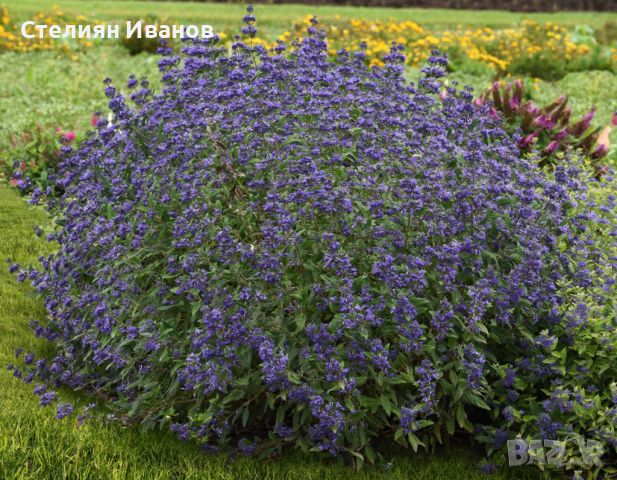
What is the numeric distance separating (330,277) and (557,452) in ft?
4.31

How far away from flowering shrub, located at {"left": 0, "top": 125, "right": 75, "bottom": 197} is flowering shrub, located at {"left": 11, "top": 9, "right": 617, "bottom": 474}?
3.59 metres

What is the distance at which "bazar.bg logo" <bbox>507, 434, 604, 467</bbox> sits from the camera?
3746 millimetres

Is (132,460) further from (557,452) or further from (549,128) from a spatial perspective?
(549,128)

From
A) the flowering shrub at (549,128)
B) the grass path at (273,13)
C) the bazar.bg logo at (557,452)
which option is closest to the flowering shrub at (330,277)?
the bazar.bg logo at (557,452)

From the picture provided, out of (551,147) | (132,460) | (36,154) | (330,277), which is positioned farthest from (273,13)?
(132,460)

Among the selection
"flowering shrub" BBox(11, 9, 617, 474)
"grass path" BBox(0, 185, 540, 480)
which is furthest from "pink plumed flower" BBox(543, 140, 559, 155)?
"grass path" BBox(0, 185, 540, 480)

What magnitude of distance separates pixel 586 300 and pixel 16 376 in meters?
3.03

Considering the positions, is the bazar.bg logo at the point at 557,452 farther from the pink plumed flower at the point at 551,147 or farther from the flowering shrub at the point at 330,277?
the pink plumed flower at the point at 551,147

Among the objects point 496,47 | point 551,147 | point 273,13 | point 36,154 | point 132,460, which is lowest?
point 132,460

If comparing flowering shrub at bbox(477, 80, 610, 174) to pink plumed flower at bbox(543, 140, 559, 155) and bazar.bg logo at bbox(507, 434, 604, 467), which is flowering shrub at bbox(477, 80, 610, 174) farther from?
bazar.bg logo at bbox(507, 434, 604, 467)

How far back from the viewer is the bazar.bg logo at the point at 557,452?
147 inches

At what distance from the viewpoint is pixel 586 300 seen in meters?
3.96

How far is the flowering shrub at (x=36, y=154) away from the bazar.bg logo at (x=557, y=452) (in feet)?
17.8

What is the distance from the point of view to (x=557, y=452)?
12.5 feet
